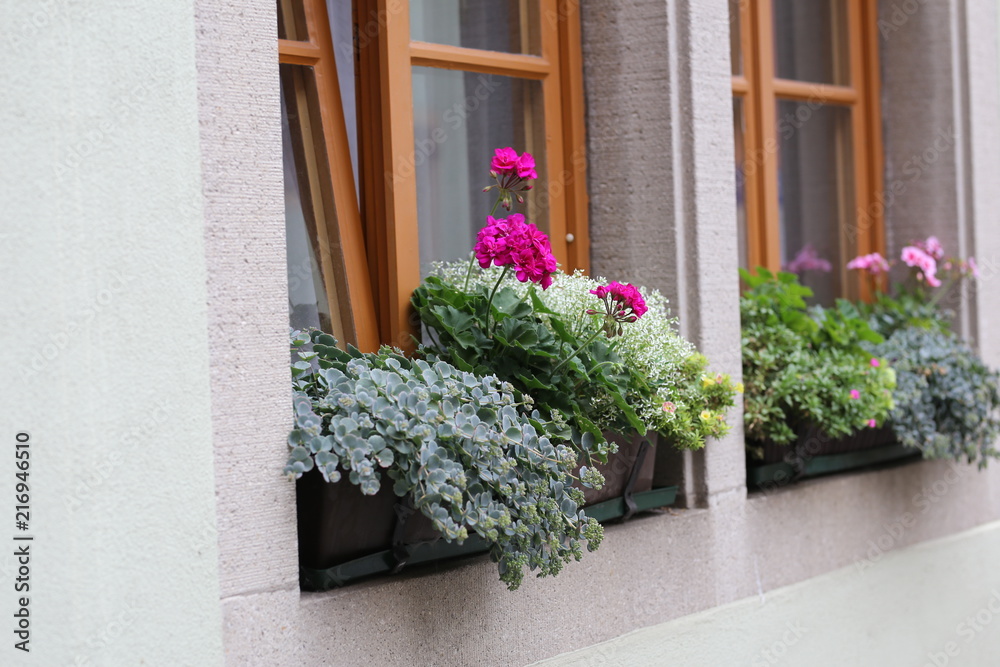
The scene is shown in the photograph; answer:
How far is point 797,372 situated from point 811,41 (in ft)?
5.96

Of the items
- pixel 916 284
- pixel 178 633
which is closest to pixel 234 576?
pixel 178 633

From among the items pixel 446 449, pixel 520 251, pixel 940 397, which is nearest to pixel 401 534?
pixel 446 449

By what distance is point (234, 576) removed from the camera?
7.34ft

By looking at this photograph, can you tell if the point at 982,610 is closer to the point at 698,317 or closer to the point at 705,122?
the point at 698,317

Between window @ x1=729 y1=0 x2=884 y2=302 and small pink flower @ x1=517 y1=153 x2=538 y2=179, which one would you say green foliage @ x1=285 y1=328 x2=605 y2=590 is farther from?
window @ x1=729 y1=0 x2=884 y2=302

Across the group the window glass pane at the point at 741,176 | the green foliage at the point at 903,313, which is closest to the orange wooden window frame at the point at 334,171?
the window glass pane at the point at 741,176

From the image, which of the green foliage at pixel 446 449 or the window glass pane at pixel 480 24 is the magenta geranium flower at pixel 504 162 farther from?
the window glass pane at pixel 480 24

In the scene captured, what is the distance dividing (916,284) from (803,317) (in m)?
1.21

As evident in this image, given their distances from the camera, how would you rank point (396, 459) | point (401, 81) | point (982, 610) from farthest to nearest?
point (982, 610) < point (401, 81) < point (396, 459)

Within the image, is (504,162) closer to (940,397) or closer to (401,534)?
(401,534)

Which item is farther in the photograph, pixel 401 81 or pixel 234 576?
pixel 401 81

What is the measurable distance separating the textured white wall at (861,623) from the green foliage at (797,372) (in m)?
0.64

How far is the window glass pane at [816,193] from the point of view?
15.1ft

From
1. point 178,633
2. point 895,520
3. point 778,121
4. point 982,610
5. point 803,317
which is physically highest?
point 778,121
